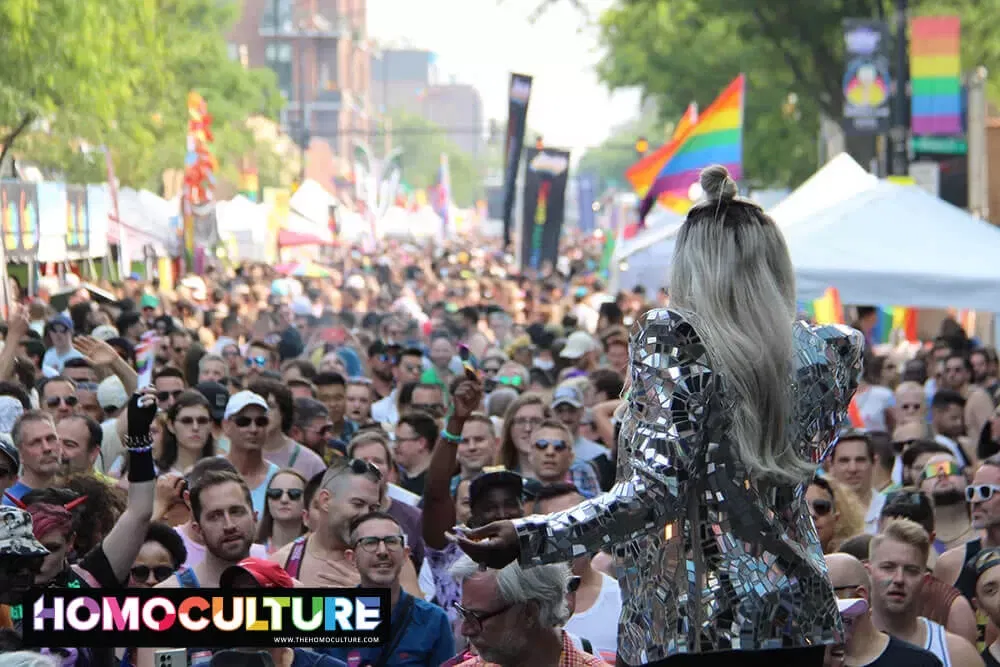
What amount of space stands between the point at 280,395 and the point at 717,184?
7.13m

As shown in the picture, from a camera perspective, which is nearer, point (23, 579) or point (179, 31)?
point (23, 579)

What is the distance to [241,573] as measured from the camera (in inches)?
192

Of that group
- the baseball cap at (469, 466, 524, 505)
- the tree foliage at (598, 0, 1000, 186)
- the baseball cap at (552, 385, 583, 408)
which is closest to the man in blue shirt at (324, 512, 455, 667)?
the baseball cap at (469, 466, 524, 505)

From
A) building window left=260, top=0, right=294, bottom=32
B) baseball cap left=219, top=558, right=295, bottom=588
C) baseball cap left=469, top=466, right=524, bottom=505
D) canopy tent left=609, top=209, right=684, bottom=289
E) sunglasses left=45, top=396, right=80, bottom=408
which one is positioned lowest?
canopy tent left=609, top=209, right=684, bottom=289

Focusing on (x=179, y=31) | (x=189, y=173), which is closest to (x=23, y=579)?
(x=189, y=173)

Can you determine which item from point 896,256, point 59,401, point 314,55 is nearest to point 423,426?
point 59,401

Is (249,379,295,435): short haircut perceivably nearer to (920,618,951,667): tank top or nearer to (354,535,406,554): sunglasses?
(354,535,406,554): sunglasses

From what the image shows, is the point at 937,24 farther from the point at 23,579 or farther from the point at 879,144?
the point at 23,579

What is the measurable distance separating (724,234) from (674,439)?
0.46 metres

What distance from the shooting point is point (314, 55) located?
6280 inches

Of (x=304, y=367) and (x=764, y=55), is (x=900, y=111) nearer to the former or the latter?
(x=764, y=55)

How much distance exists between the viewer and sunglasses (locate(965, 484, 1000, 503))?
7.95 metres

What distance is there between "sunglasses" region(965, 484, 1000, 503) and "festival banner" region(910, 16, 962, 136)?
60.2 feet

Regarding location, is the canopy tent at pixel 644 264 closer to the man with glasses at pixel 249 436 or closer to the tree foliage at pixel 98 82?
the tree foliage at pixel 98 82
